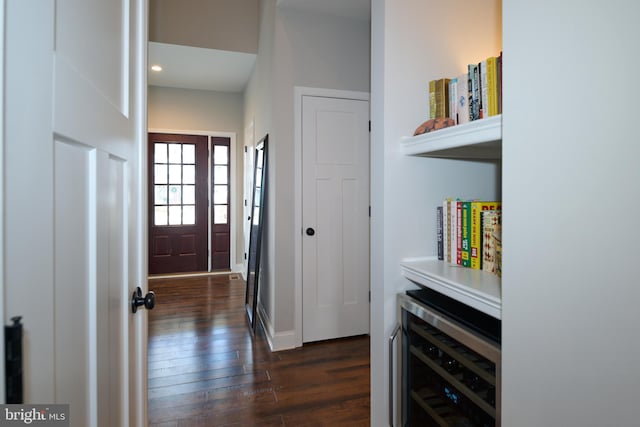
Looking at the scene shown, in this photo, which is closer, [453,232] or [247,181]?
[453,232]

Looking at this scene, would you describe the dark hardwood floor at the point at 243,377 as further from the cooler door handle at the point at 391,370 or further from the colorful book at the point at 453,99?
the colorful book at the point at 453,99

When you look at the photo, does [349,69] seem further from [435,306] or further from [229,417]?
[229,417]

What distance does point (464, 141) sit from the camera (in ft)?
3.59

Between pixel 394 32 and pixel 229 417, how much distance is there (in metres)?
2.14

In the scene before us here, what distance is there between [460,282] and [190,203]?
16.3 feet

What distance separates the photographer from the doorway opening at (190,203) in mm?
5223

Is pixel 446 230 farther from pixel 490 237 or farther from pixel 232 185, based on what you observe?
pixel 232 185

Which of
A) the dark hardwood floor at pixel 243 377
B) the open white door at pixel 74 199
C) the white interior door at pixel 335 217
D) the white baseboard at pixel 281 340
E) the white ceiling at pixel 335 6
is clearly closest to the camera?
the open white door at pixel 74 199

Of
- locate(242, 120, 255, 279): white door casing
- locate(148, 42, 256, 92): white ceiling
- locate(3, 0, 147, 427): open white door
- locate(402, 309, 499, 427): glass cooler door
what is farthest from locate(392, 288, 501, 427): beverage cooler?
locate(148, 42, 256, 92): white ceiling

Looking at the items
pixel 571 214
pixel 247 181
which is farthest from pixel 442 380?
pixel 247 181

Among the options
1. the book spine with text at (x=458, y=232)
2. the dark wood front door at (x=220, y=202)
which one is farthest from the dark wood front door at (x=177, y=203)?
the book spine with text at (x=458, y=232)

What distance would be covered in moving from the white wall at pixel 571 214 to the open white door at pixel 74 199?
0.92 m

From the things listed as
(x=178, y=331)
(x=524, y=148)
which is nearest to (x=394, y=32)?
(x=524, y=148)

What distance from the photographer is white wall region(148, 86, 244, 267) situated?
514 centimetres
